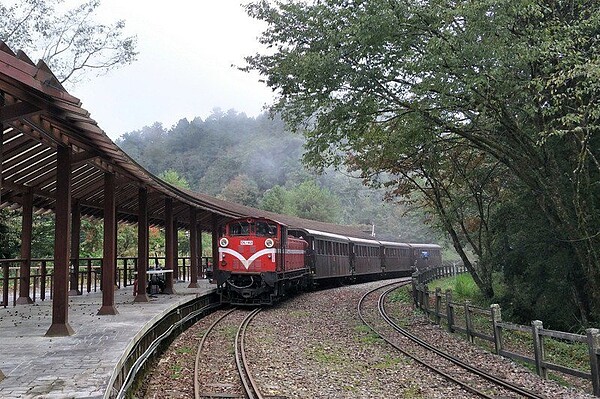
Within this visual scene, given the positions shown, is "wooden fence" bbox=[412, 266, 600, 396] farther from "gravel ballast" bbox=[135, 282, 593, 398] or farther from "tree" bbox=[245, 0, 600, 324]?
A: "tree" bbox=[245, 0, 600, 324]

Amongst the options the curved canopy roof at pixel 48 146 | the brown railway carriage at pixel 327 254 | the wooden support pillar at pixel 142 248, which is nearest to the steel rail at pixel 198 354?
the wooden support pillar at pixel 142 248

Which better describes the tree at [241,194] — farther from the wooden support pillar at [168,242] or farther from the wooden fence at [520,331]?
the wooden fence at [520,331]

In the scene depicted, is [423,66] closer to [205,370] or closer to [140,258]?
[205,370]

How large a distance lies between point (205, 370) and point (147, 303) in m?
4.83

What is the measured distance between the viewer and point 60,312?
8.41 meters

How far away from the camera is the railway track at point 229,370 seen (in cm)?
714

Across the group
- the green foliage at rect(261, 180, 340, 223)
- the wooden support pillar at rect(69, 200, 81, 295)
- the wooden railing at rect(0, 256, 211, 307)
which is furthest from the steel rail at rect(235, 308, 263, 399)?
the green foliage at rect(261, 180, 340, 223)

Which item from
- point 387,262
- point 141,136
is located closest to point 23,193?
point 387,262

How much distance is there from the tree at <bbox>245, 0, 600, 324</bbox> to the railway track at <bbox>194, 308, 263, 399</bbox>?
4.94 m

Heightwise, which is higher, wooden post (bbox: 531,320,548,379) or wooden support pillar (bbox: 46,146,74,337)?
wooden support pillar (bbox: 46,146,74,337)

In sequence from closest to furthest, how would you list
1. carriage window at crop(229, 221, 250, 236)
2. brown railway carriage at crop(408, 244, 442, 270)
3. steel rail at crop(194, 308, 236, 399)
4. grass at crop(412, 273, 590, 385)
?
steel rail at crop(194, 308, 236, 399) < grass at crop(412, 273, 590, 385) < carriage window at crop(229, 221, 250, 236) < brown railway carriage at crop(408, 244, 442, 270)

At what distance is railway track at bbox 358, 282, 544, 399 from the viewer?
296 inches

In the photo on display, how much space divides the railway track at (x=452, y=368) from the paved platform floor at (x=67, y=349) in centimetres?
473

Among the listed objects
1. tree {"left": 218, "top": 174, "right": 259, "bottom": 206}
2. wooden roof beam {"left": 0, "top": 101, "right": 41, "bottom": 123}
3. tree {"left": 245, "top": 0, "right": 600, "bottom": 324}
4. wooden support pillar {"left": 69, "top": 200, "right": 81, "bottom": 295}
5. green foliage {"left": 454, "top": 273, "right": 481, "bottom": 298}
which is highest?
tree {"left": 218, "top": 174, "right": 259, "bottom": 206}
